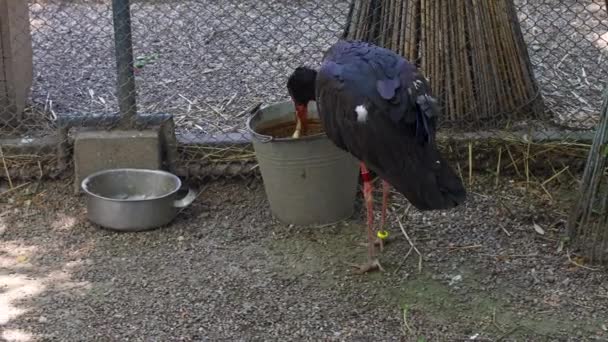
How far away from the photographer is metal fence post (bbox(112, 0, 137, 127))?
5027 millimetres

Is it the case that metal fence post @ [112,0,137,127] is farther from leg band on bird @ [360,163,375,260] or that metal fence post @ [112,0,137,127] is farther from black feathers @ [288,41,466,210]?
leg band on bird @ [360,163,375,260]

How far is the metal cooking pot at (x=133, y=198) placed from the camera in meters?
4.76

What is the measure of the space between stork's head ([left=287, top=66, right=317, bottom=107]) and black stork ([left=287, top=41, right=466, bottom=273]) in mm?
390

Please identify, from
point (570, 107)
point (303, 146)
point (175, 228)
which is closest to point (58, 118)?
point (175, 228)

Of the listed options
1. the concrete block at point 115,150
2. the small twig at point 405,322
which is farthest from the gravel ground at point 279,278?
the concrete block at point 115,150

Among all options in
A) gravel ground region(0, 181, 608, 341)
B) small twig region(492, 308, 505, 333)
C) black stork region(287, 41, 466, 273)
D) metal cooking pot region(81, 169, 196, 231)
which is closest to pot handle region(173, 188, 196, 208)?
metal cooking pot region(81, 169, 196, 231)

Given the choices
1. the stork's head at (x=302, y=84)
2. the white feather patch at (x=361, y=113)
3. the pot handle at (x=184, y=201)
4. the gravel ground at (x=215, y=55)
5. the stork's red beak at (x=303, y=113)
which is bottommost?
the pot handle at (x=184, y=201)

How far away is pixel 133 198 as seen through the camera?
16.4 ft

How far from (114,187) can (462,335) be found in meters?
2.20

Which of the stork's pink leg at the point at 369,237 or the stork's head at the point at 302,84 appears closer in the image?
the stork's pink leg at the point at 369,237

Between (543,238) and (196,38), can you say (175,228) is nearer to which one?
(543,238)

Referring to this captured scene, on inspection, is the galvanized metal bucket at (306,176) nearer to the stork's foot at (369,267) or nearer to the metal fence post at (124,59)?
the stork's foot at (369,267)

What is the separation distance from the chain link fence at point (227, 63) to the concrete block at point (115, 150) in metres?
0.13

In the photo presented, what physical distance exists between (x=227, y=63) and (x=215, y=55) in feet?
0.67
